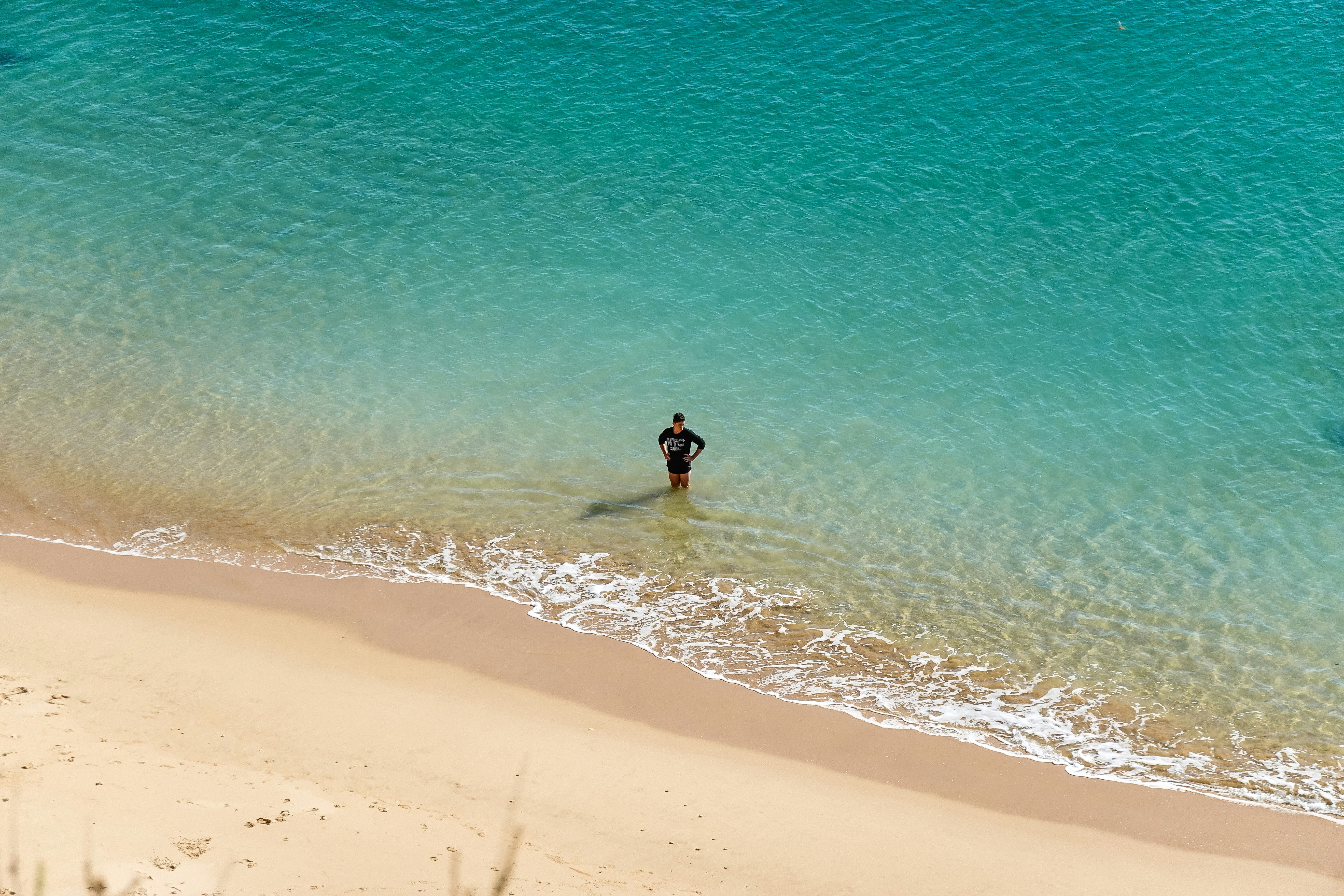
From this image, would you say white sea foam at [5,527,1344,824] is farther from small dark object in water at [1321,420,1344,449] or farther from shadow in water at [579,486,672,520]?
small dark object in water at [1321,420,1344,449]

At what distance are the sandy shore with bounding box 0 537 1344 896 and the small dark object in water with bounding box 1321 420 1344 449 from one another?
8.10 metres

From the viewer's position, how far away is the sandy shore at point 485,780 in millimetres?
9469

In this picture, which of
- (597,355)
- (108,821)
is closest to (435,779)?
(108,821)

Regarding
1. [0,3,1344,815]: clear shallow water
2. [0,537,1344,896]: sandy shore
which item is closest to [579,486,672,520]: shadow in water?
[0,3,1344,815]: clear shallow water

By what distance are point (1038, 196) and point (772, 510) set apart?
36.8 feet

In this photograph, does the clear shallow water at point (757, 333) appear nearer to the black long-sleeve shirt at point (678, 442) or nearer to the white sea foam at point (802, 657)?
the white sea foam at point (802, 657)

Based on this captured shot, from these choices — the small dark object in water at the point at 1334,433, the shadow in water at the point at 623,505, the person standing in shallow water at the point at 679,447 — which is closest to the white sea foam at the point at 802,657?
the shadow in water at the point at 623,505

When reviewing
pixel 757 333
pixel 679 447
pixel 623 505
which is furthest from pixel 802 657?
pixel 757 333

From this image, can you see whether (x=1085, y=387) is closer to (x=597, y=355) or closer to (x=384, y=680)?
(x=597, y=355)

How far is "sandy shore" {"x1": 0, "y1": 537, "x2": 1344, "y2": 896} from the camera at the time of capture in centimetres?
947

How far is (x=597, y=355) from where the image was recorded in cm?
1945

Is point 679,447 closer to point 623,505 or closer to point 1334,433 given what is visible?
point 623,505

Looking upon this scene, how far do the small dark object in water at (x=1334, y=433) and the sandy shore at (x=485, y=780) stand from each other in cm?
810

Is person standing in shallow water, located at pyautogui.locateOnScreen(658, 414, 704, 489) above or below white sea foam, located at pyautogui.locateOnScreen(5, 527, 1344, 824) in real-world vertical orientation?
above
